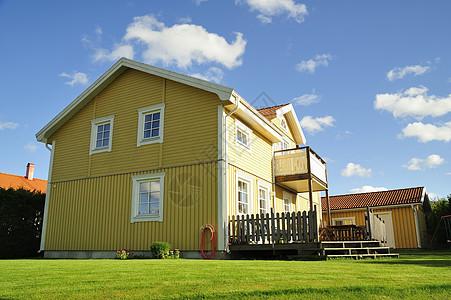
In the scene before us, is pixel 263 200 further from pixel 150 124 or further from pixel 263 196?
pixel 150 124

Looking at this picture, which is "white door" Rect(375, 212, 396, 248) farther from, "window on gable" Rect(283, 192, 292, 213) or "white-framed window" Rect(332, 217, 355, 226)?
"window on gable" Rect(283, 192, 292, 213)

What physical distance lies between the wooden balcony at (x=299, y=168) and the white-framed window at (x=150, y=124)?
530 cm

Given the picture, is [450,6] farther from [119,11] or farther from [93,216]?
[93,216]

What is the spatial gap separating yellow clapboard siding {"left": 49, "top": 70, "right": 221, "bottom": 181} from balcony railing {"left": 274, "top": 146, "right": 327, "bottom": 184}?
172 inches

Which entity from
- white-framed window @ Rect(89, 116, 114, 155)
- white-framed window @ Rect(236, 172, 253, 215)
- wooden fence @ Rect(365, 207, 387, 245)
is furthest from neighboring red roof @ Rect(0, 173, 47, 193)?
wooden fence @ Rect(365, 207, 387, 245)

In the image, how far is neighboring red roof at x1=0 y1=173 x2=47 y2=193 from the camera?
26.4 metres

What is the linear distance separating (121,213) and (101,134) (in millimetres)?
3455

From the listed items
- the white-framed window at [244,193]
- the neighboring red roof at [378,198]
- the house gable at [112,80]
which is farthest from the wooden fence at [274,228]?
the neighboring red roof at [378,198]

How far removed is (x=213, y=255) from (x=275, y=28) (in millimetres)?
7371

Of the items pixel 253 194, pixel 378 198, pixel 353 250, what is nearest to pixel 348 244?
pixel 353 250

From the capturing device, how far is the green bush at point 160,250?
11048 millimetres

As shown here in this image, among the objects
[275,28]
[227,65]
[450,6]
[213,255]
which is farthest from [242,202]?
[450,6]

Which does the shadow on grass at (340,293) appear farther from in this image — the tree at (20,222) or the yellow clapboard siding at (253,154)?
the tree at (20,222)

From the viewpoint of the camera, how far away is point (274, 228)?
10688 mm
